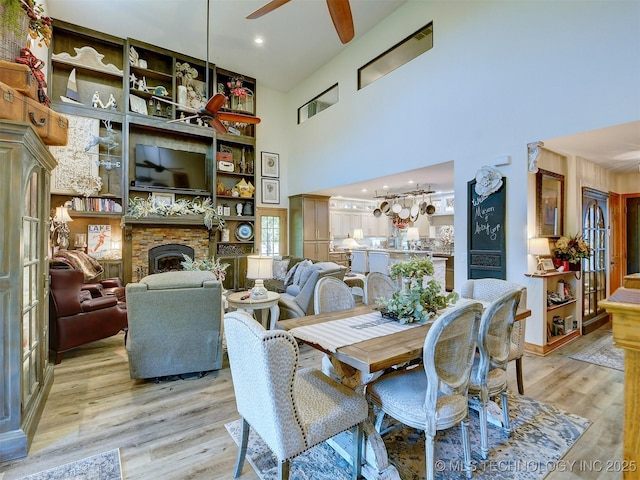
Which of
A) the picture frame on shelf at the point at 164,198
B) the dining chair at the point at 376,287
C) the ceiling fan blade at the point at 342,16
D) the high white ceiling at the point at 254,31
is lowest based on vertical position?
the dining chair at the point at 376,287

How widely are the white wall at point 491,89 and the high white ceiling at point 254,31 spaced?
0.38 m

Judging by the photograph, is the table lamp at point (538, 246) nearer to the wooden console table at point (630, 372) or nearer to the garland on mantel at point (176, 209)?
the wooden console table at point (630, 372)

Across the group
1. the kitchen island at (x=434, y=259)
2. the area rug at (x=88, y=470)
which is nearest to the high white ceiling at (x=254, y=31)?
the kitchen island at (x=434, y=259)

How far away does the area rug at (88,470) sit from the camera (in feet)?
5.58

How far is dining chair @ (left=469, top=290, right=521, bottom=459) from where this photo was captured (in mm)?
1770

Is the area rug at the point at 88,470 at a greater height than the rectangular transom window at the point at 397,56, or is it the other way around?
the rectangular transom window at the point at 397,56

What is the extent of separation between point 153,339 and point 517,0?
5.39 m

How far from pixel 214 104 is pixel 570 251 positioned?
16.0ft

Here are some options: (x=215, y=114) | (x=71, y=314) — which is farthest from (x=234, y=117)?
(x=71, y=314)

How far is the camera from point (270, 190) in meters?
7.87

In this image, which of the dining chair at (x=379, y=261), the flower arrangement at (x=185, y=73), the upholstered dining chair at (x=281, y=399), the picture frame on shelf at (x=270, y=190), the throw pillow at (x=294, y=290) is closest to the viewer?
the upholstered dining chair at (x=281, y=399)

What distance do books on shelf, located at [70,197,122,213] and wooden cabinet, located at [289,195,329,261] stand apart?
3797 mm

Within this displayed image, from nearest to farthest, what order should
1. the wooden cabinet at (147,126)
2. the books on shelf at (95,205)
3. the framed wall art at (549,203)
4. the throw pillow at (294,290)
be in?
the framed wall art at (549,203) → the throw pillow at (294,290) → the books on shelf at (95,205) → the wooden cabinet at (147,126)

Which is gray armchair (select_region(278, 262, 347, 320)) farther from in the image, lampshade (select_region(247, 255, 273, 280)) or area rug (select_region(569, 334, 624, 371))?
area rug (select_region(569, 334, 624, 371))
